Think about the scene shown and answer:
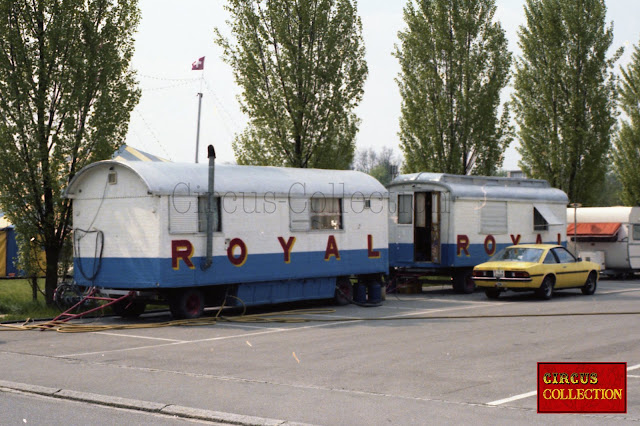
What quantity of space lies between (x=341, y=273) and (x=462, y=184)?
6.66 meters

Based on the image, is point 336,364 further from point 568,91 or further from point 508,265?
point 568,91

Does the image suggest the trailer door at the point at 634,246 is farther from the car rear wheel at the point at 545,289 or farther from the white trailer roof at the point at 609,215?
the car rear wheel at the point at 545,289

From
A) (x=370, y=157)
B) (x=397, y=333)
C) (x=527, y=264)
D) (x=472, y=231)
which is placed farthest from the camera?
(x=370, y=157)

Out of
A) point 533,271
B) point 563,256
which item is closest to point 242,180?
point 533,271

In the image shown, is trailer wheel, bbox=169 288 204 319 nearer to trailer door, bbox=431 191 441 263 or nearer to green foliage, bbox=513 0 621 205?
trailer door, bbox=431 191 441 263

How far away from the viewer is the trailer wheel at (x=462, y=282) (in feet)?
87.1

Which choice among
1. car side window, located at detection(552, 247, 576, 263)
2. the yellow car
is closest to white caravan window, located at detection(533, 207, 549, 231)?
the yellow car

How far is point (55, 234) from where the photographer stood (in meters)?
21.1

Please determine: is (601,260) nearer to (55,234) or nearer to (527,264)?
(527,264)

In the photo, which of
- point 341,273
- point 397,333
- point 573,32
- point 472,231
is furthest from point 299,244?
point 573,32

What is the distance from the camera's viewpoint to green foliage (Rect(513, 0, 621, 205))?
39500 millimetres

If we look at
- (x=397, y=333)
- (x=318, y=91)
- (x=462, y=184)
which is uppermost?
(x=318, y=91)

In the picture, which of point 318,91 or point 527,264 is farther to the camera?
point 318,91

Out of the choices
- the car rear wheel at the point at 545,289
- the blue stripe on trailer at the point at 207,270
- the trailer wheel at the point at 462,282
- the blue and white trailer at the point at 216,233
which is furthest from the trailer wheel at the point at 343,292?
the trailer wheel at the point at 462,282
